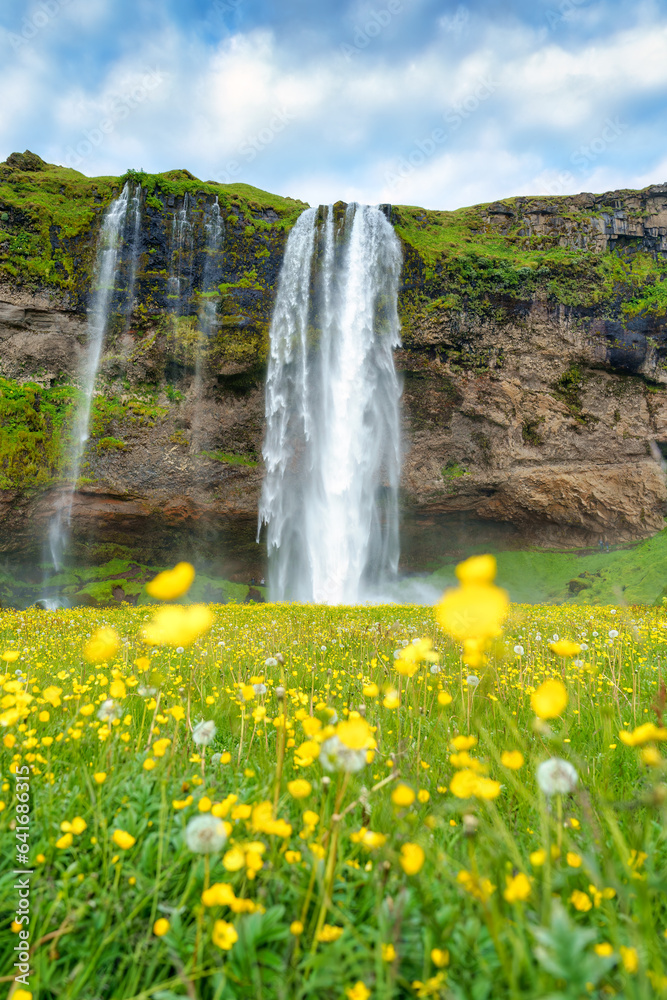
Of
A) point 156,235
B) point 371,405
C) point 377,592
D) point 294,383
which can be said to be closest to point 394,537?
point 377,592

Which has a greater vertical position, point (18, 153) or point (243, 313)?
point (18, 153)

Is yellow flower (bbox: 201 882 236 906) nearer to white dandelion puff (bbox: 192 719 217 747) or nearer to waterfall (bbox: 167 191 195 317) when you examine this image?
white dandelion puff (bbox: 192 719 217 747)

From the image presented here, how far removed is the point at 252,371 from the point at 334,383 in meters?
4.80

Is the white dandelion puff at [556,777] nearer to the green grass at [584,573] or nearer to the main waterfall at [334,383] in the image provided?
the main waterfall at [334,383]

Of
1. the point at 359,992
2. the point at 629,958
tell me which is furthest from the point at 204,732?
the point at 629,958

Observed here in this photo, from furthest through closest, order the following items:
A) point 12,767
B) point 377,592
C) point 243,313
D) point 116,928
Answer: point 377,592, point 243,313, point 12,767, point 116,928

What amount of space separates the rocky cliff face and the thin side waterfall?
0.52 meters

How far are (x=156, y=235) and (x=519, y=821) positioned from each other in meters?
32.4

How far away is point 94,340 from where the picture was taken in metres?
26.4

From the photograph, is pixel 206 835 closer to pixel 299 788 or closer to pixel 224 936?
pixel 224 936

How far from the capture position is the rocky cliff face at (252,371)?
25625 mm

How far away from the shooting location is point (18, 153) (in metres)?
30.3

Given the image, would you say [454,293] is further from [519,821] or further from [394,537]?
[519,821]

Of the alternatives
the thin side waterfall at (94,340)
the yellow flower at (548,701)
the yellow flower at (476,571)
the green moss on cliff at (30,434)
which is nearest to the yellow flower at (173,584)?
the yellow flower at (476,571)
